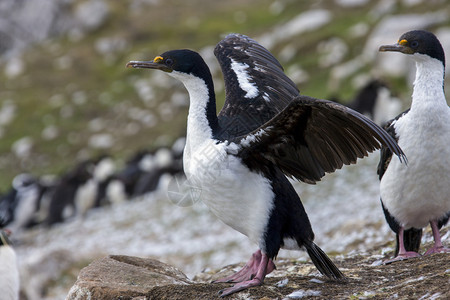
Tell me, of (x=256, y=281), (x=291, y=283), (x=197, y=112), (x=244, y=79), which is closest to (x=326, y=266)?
(x=291, y=283)

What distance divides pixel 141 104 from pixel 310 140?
42.0 meters

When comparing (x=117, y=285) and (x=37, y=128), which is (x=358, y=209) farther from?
(x=37, y=128)

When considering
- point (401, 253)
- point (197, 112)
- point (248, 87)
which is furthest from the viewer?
point (248, 87)

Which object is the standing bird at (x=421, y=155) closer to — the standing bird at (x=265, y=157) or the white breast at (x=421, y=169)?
the white breast at (x=421, y=169)

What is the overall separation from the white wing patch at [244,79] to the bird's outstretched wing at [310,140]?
151 cm

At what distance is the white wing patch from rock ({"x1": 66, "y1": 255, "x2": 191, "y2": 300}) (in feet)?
7.55

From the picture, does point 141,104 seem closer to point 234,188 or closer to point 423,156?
point 423,156

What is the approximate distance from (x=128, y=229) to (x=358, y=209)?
7.31 m

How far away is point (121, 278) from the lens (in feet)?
22.1

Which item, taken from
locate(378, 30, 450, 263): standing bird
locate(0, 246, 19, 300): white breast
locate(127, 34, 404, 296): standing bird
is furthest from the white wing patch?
locate(0, 246, 19, 300): white breast

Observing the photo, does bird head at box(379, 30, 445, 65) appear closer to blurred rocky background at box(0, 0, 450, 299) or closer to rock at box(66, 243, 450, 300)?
rock at box(66, 243, 450, 300)

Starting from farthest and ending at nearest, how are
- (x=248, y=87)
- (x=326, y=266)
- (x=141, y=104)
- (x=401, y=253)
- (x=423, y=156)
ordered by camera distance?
(x=141, y=104)
(x=248, y=87)
(x=401, y=253)
(x=423, y=156)
(x=326, y=266)

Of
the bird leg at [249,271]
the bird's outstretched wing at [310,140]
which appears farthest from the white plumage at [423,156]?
the bird leg at [249,271]

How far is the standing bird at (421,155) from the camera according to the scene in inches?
273
